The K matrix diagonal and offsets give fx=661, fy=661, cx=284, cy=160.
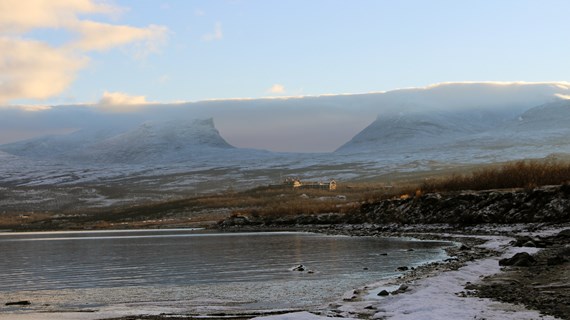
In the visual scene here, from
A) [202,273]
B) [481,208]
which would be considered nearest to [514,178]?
[481,208]

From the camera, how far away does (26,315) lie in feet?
62.4

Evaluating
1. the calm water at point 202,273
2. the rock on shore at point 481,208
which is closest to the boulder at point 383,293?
the calm water at point 202,273

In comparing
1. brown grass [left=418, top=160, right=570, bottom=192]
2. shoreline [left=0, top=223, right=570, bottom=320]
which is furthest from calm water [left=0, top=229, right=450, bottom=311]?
brown grass [left=418, top=160, right=570, bottom=192]

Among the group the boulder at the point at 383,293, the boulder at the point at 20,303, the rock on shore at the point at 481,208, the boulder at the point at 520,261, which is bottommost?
the rock on shore at the point at 481,208

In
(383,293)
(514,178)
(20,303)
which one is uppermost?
(383,293)

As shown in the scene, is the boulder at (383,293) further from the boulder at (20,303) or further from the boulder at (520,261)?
the boulder at (20,303)

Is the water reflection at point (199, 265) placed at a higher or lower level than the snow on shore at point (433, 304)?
lower

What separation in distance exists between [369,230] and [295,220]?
22.4 meters

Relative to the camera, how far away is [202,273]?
30.5 m

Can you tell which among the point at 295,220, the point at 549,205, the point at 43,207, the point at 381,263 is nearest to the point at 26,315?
the point at 381,263

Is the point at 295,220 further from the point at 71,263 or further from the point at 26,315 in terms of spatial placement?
the point at 26,315

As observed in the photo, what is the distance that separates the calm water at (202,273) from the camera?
22.9 m

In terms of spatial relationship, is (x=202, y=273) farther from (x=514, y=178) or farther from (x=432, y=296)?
(x=514, y=178)

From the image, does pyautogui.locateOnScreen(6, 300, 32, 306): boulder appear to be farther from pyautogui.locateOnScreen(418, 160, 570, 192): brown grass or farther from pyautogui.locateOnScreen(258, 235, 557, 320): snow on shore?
pyautogui.locateOnScreen(418, 160, 570, 192): brown grass
